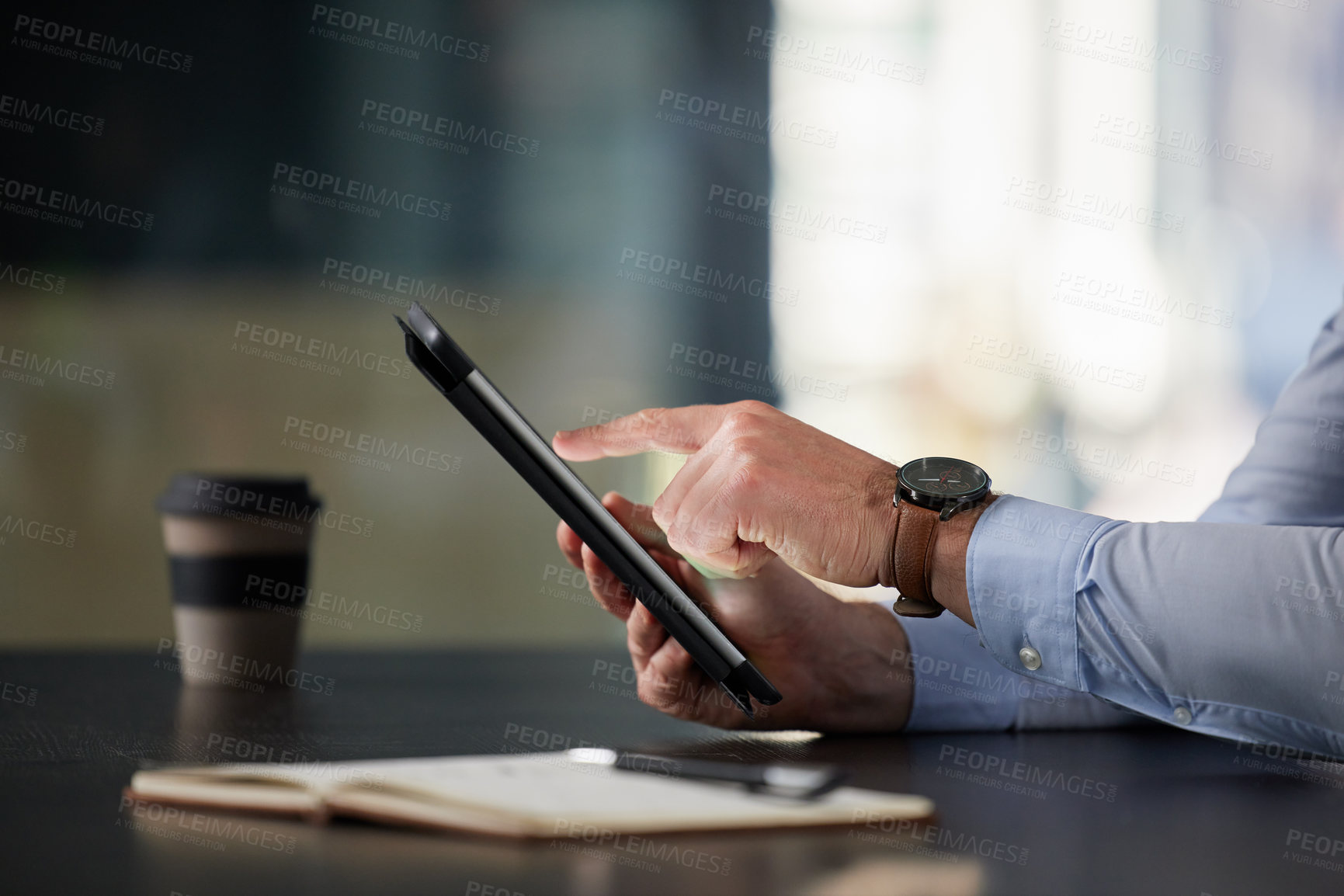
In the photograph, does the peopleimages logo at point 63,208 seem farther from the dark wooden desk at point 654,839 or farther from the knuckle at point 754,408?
the knuckle at point 754,408

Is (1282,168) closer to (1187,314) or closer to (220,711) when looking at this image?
(1187,314)

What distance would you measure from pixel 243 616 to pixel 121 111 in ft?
4.89

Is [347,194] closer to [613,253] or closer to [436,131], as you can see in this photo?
[436,131]

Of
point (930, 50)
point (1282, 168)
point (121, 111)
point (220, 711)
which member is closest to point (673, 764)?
point (220, 711)

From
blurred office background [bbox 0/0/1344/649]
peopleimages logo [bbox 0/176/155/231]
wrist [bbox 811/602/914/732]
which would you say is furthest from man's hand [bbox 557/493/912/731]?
peopleimages logo [bbox 0/176/155/231]

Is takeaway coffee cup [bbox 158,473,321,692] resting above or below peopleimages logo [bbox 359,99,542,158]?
below

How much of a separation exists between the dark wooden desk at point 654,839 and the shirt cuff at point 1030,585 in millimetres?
61

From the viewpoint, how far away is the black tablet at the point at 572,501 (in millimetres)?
458

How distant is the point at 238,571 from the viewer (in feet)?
2.60

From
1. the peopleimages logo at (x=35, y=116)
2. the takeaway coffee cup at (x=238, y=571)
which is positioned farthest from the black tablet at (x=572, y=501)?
the peopleimages logo at (x=35, y=116)

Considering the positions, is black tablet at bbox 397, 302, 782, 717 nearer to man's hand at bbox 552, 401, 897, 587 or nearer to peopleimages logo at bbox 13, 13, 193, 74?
man's hand at bbox 552, 401, 897, 587

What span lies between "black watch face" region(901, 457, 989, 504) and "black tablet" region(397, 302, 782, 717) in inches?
5.2

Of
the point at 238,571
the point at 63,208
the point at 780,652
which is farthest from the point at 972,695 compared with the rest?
the point at 63,208

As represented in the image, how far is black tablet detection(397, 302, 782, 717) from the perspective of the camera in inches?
18.0
